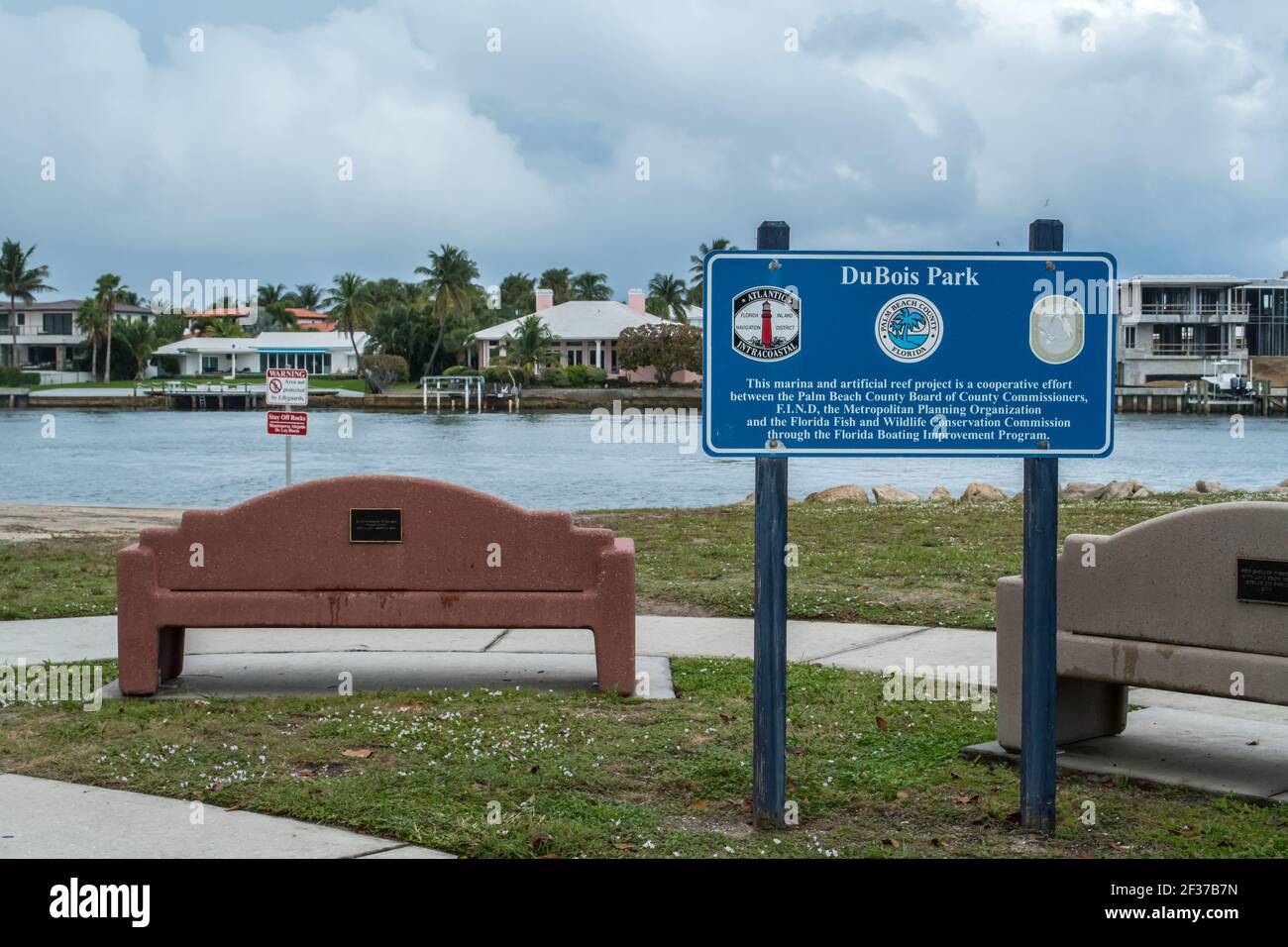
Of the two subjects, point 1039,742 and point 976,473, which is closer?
point 1039,742

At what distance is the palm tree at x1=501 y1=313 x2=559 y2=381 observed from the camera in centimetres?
11306

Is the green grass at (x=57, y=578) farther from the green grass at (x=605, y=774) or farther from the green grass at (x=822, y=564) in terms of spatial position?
the green grass at (x=605, y=774)

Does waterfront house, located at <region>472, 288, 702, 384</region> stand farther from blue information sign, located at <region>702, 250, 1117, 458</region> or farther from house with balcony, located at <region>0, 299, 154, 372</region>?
blue information sign, located at <region>702, 250, 1117, 458</region>

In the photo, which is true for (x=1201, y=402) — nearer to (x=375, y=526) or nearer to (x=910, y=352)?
(x=375, y=526)

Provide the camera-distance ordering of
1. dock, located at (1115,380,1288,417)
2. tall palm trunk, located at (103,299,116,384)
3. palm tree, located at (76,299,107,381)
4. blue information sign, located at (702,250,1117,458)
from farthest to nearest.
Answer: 1. palm tree, located at (76,299,107,381)
2. tall palm trunk, located at (103,299,116,384)
3. dock, located at (1115,380,1288,417)
4. blue information sign, located at (702,250,1117,458)

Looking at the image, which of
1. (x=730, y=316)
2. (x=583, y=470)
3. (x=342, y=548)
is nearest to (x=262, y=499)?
(x=342, y=548)

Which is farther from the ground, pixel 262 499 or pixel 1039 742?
pixel 262 499

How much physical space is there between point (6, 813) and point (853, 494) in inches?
859

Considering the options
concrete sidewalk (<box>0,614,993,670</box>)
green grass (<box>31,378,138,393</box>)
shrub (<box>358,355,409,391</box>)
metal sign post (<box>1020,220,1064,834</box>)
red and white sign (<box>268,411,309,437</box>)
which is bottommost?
concrete sidewalk (<box>0,614,993,670</box>)

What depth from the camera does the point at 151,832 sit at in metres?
5.48

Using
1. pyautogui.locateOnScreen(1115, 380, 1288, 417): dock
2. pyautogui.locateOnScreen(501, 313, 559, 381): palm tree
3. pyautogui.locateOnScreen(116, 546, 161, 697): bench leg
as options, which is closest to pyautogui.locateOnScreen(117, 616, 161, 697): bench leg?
pyautogui.locateOnScreen(116, 546, 161, 697): bench leg

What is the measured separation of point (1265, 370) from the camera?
116562 millimetres

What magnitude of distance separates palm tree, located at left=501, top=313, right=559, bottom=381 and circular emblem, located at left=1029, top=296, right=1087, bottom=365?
354 ft
